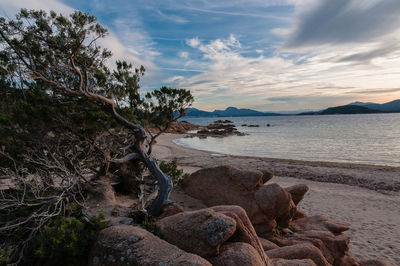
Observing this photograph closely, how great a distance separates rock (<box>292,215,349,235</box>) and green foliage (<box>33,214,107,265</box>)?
7.51 meters

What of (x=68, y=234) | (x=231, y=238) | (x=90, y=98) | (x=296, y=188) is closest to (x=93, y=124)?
(x=90, y=98)

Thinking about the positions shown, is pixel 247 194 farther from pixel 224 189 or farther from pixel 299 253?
pixel 299 253

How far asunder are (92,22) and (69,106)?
2.71 meters

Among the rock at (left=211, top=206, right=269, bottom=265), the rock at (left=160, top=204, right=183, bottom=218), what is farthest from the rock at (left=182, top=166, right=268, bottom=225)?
the rock at (left=211, top=206, right=269, bottom=265)

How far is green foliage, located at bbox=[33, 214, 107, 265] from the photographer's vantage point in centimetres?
399

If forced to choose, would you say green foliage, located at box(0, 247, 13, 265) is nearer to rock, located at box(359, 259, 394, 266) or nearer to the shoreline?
rock, located at box(359, 259, 394, 266)

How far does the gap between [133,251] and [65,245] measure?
1.46m

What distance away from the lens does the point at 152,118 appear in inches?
377

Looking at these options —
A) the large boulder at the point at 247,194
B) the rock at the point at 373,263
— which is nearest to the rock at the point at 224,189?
the large boulder at the point at 247,194

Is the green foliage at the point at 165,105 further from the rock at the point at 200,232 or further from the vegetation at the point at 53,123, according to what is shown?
the rock at the point at 200,232

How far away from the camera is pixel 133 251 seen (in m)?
3.52

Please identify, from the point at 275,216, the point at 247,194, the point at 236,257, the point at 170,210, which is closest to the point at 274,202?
the point at 275,216

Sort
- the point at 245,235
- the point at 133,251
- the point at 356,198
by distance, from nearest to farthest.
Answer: the point at 133,251
the point at 245,235
the point at 356,198

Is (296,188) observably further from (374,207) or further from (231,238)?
(231,238)
